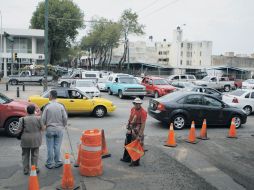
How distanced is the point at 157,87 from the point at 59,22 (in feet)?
118

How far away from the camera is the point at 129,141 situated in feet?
27.9

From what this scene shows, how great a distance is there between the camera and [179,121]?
13391 mm

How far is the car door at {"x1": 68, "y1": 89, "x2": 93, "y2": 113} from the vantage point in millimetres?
15516

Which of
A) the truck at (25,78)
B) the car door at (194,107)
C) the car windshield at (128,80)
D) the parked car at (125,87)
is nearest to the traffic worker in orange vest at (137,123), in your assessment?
the car door at (194,107)

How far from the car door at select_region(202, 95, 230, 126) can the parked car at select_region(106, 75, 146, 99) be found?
11310 mm

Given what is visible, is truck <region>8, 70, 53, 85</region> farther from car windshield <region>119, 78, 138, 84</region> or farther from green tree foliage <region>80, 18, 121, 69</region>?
green tree foliage <region>80, 18, 121, 69</region>

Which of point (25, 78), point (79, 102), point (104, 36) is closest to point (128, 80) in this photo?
point (79, 102)

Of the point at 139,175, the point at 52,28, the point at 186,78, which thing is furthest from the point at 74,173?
the point at 52,28

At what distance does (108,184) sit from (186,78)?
3339 centimetres

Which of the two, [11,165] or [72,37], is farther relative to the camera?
[72,37]

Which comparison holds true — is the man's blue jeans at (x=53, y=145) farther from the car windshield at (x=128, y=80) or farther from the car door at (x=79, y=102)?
the car windshield at (x=128, y=80)

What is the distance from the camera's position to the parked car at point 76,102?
606 inches

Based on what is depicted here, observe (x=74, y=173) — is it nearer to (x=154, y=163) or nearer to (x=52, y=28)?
(x=154, y=163)

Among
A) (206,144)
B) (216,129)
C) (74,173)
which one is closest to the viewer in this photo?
(74,173)
